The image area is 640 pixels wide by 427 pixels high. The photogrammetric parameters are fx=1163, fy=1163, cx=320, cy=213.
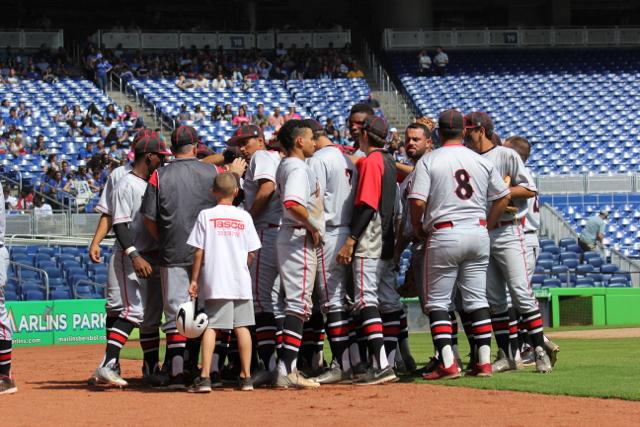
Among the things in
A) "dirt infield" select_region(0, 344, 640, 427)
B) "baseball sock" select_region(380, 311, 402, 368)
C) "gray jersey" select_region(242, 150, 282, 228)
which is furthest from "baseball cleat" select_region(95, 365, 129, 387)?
"baseball sock" select_region(380, 311, 402, 368)

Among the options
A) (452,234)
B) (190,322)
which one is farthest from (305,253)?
(452,234)

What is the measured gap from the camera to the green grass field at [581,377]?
848 centimetres

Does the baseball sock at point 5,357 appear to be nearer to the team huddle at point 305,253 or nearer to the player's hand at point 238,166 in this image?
the team huddle at point 305,253

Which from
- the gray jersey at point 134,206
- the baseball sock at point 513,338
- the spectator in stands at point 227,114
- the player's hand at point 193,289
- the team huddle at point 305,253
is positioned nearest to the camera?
the player's hand at point 193,289

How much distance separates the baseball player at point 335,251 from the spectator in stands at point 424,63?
95.5ft

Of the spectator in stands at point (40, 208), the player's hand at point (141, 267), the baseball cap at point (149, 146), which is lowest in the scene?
the player's hand at point (141, 267)

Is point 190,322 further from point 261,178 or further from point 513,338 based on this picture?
point 513,338

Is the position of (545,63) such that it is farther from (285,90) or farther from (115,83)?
(115,83)

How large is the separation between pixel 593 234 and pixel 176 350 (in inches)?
697

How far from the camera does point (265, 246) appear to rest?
9.73 m

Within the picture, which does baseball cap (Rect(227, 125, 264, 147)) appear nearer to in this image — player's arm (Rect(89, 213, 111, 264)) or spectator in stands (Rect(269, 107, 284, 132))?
player's arm (Rect(89, 213, 111, 264))

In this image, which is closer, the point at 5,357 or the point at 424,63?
the point at 5,357

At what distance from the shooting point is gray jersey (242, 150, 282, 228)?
9.63 meters

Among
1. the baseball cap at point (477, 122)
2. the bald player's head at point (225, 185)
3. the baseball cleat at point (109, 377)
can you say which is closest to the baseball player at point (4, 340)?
the baseball cleat at point (109, 377)
